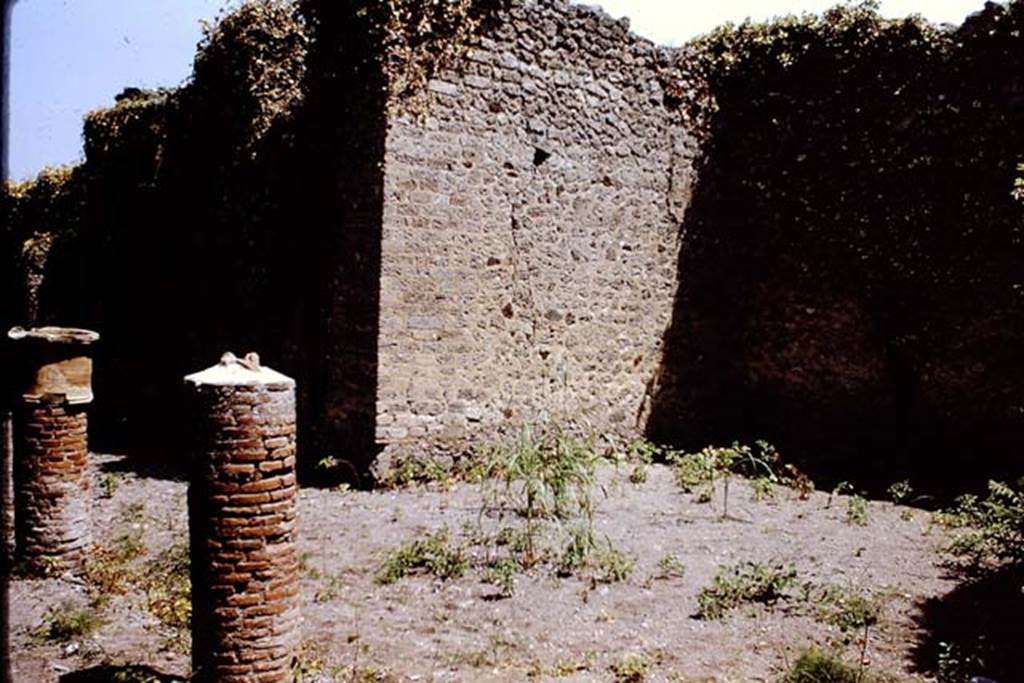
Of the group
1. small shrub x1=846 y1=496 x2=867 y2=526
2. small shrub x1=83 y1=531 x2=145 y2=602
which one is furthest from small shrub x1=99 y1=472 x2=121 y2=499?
small shrub x1=846 y1=496 x2=867 y2=526

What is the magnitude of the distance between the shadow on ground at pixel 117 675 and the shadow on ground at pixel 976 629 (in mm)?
4532

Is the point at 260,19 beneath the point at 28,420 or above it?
above

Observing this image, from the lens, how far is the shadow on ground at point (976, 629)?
199 inches

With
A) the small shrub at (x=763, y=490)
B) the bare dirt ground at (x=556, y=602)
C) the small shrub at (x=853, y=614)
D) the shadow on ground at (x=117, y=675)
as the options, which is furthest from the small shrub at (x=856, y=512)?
the shadow on ground at (x=117, y=675)

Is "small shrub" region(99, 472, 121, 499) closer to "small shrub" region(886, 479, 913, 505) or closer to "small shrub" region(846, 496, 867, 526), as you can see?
"small shrub" region(846, 496, 867, 526)

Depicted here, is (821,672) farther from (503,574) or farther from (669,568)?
(503,574)

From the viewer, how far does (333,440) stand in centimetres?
945

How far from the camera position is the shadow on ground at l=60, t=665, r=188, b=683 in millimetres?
4734

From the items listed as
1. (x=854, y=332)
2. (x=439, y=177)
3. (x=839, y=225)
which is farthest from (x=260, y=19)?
(x=854, y=332)

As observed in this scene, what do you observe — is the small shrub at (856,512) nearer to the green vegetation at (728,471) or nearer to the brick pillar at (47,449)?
the green vegetation at (728,471)

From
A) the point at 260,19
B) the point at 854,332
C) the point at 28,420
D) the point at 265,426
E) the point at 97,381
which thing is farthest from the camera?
the point at 97,381

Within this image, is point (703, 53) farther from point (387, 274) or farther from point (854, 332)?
point (387, 274)

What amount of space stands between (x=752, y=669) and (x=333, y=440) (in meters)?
5.65

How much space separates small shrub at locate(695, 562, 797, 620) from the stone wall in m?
3.98
